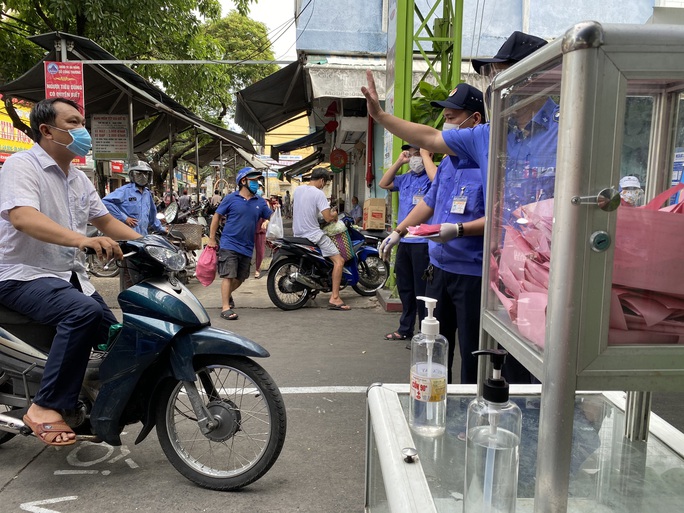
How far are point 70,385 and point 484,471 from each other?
2.07 metres

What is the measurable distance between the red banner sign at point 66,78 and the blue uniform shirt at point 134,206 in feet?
5.01

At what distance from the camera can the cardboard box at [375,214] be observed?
722 centimetres

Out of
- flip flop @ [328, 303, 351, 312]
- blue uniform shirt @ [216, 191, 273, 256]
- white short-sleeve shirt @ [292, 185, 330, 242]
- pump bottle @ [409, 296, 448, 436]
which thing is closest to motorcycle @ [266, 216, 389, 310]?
white short-sleeve shirt @ [292, 185, 330, 242]

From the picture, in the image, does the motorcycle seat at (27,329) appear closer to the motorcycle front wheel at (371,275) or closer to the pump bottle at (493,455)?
the pump bottle at (493,455)

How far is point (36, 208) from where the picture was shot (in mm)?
2463

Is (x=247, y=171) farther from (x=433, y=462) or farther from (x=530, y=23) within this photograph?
(x=530, y=23)

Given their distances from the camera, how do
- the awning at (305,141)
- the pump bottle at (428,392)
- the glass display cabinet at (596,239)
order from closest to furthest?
the glass display cabinet at (596,239) < the pump bottle at (428,392) < the awning at (305,141)

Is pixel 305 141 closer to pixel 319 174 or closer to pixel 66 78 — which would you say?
pixel 66 78

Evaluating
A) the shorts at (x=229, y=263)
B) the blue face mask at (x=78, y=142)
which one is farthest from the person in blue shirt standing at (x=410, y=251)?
the blue face mask at (x=78, y=142)

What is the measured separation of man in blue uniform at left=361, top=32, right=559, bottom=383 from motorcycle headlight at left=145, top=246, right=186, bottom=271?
116cm

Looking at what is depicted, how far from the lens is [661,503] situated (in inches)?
47.4

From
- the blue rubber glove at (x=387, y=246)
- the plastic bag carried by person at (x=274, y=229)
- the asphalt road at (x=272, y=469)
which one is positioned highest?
the blue rubber glove at (x=387, y=246)

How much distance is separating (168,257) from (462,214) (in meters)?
1.44

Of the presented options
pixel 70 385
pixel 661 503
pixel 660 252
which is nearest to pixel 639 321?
pixel 660 252
